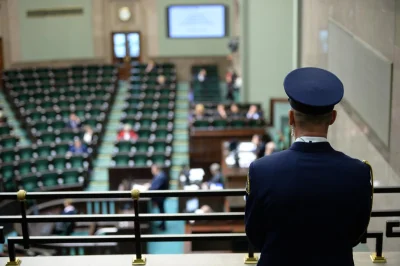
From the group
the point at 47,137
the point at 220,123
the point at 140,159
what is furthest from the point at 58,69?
the point at 140,159

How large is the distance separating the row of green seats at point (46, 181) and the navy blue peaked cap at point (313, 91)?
410 inches

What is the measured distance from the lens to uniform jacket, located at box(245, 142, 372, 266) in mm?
2506

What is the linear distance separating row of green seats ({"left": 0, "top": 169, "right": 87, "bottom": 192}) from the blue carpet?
1706mm

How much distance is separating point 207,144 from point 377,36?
30.0ft

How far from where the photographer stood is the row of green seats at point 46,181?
12617 millimetres

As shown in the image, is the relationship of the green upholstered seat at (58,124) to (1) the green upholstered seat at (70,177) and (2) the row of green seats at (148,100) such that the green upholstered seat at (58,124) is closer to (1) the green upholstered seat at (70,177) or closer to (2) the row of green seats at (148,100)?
(2) the row of green seats at (148,100)

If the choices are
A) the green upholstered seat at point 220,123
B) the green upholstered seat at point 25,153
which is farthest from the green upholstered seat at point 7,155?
the green upholstered seat at point 220,123

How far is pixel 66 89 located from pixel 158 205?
855 centimetres

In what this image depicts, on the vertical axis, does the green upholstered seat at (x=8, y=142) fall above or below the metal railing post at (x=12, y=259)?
below

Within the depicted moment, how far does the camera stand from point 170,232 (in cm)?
1191

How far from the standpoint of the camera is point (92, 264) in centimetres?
438

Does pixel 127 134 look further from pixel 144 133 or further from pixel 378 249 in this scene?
pixel 378 249

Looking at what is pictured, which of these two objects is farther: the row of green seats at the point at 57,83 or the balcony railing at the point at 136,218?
the row of green seats at the point at 57,83

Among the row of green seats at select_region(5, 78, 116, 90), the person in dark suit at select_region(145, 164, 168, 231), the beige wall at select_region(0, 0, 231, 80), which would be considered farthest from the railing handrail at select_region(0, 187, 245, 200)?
the beige wall at select_region(0, 0, 231, 80)
